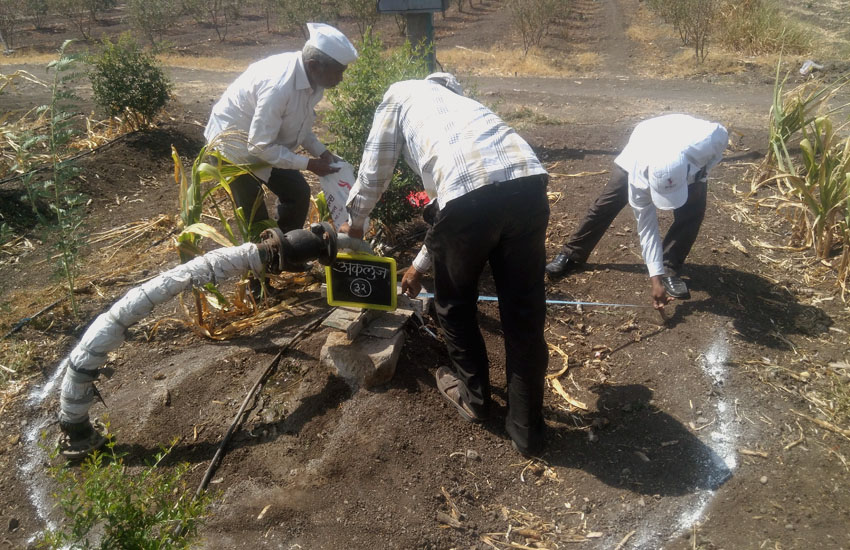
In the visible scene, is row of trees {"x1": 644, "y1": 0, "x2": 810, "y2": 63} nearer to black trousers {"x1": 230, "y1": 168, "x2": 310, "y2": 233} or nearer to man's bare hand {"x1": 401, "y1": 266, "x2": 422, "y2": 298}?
black trousers {"x1": 230, "y1": 168, "x2": 310, "y2": 233}

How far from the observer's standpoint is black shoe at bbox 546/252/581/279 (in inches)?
171

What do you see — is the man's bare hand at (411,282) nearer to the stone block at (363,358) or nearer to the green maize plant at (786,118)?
the stone block at (363,358)

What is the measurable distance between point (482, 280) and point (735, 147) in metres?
3.76

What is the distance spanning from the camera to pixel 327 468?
2777 mm

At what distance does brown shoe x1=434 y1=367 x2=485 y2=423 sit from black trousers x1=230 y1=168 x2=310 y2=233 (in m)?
1.50

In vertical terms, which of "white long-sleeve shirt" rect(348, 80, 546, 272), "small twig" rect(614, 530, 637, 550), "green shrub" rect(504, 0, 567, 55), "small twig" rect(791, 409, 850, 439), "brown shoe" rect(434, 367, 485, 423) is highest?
"green shrub" rect(504, 0, 567, 55)

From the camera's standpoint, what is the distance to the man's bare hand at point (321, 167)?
3.70m

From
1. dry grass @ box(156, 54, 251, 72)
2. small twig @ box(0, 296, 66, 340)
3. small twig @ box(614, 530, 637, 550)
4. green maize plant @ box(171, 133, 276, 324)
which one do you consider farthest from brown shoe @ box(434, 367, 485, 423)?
dry grass @ box(156, 54, 251, 72)

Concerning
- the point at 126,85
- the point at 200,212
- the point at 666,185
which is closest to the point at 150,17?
the point at 126,85

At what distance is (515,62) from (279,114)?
11.6m

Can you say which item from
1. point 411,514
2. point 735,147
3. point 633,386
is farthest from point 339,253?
point 735,147

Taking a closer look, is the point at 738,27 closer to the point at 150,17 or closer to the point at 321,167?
the point at 321,167

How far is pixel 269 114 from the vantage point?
357cm

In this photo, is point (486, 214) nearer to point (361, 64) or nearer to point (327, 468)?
point (327, 468)
